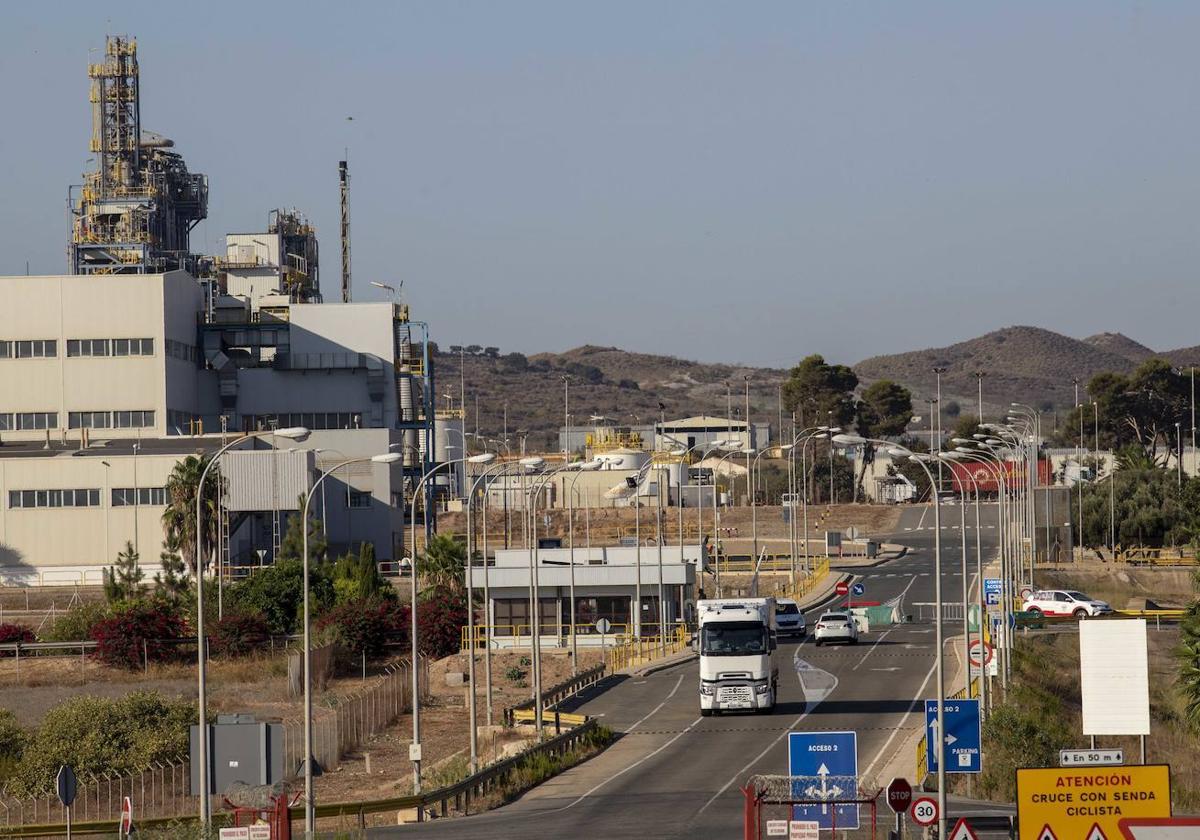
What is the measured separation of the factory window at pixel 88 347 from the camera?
115m

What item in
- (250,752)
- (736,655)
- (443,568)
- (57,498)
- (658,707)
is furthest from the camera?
(57,498)

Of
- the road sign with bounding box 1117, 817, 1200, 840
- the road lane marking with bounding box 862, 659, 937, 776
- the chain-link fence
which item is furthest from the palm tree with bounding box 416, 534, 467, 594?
the road sign with bounding box 1117, 817, 1200, 840

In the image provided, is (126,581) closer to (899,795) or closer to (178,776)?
(178,776)

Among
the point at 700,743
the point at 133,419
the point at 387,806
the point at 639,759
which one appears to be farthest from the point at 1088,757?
the point at 133,419

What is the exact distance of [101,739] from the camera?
171ft

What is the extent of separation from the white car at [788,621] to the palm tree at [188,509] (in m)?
30.9

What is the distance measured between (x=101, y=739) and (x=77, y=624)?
3358 centimetres

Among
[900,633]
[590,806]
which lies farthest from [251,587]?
[590,806]

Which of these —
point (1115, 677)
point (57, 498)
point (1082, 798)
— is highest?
point (57, 498)

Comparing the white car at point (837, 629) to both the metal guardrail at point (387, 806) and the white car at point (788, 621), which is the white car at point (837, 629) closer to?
the white car at point (788, 621)

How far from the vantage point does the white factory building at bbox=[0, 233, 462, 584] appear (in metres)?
103

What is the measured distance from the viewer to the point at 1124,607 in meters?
91.6

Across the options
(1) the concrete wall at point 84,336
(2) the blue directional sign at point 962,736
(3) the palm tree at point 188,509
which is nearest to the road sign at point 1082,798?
(2) the blue directional sign at point 962,736

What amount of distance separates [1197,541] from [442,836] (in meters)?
38.8
